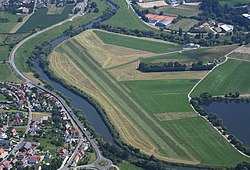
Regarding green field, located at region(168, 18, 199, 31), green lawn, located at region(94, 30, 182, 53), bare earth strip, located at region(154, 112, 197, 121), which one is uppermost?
bare earth strip, located at region(154, 112, 197, 121)

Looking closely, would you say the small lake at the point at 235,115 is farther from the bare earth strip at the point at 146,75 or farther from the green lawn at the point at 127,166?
the green lawn at the point at 127,166

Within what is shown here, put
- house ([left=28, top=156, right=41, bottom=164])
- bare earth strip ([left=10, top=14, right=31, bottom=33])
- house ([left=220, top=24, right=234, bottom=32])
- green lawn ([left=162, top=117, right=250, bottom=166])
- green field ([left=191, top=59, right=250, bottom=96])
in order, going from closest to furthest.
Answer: house ([left=28, top=156, right=41, bottom=164]), green lawn ([left=162, top=117, right=250, bottom=166]), green field ([left=191, top=59, right=250, bottom=96]), house ([left=220, top=24, right=234, bottom=32]), bare earth strip ([left=10, top=14, right=31, bottom=33])

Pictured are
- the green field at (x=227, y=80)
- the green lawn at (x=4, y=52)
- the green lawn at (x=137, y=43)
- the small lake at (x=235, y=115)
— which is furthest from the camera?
the green lawn at (x=137, y=43)

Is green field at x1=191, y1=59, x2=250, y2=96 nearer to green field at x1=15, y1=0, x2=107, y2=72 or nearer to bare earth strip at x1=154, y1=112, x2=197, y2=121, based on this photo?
bare earth strip at x1=154, y1=112, x2=197, y2=121

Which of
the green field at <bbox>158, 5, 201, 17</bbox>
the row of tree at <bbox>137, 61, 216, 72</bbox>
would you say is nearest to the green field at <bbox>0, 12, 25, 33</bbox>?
the green field at <bbox>158, 5, 201, 17</bbox>

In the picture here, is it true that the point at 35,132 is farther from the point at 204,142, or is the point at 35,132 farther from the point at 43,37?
the point at 43,37

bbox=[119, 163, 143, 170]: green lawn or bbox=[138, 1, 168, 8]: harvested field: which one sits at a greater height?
bbox=[119, 163, 143, 170]: green lawn

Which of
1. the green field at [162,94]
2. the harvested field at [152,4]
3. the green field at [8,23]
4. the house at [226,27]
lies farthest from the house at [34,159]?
the harvested field at [152,4]

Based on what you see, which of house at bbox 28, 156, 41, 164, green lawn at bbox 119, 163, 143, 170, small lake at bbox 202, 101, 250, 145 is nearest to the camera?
green lawn at bbox 119, 163, 143, 170
